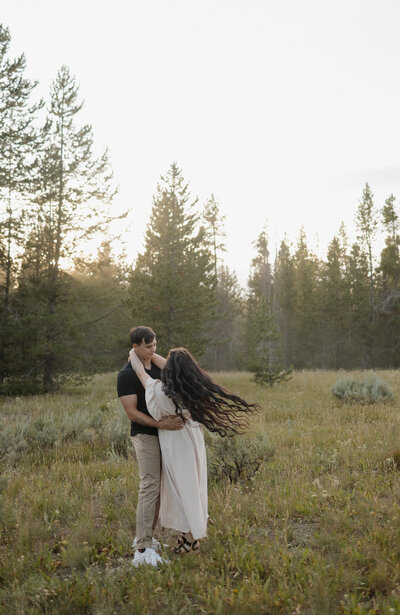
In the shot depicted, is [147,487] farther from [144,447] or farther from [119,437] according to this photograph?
[119,437]

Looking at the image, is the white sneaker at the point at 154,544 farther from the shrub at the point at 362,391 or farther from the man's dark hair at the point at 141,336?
the shrub at the point at 362,391

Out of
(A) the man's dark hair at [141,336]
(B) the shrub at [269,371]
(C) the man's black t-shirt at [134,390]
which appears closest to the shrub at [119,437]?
(C) the man's black t-shirt at [134,390]

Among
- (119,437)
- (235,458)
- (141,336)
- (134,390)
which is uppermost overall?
(141,336)

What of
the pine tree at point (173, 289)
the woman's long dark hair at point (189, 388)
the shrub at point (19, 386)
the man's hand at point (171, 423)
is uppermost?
the pine tree at point (173, 289)

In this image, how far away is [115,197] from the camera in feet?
61.2

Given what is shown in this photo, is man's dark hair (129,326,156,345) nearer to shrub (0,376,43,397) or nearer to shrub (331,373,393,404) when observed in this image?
shrub (331,373,393,404)

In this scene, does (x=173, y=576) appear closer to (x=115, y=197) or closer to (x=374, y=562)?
(x=374, y=562)

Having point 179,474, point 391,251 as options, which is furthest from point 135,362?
point 391,251

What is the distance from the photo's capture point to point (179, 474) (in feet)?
12.4

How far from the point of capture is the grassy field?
3264mm

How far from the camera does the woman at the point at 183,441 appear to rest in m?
3.75

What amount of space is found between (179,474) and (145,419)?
0.55 metres

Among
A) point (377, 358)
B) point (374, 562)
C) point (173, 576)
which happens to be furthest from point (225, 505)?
point (377, 358)

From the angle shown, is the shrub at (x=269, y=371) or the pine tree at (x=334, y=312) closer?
the shrub at (x=269, y=371)
